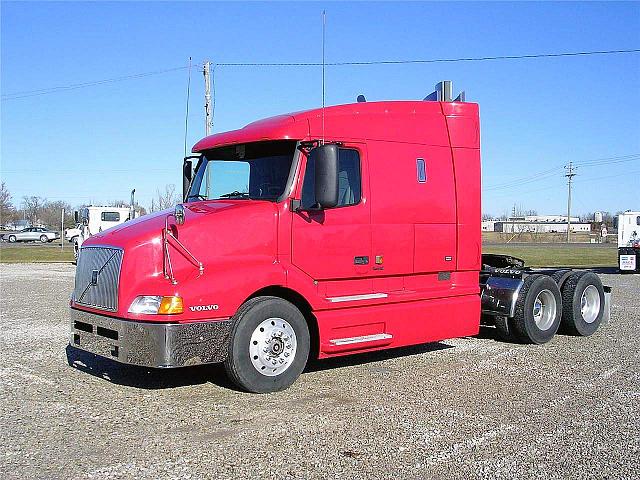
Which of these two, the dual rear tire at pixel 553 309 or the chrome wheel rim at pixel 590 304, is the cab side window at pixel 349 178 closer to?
the dual rear tire at pixel 553 309

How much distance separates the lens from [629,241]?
25.9m

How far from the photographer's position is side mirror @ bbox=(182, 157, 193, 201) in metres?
8.17

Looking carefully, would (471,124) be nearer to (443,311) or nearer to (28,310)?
(443,311)

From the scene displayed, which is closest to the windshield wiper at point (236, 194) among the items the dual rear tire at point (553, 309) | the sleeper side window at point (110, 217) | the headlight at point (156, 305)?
the headlight at point (156, 305)

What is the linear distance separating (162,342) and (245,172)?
7.24 feet

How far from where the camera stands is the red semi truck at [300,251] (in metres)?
6.37

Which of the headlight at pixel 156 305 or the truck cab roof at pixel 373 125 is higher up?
the truck cab roof at pixel 373 125

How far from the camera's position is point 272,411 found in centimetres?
614

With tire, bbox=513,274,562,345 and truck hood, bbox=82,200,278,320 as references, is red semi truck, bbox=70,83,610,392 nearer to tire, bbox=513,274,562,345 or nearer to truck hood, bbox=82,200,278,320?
truck hood, bbox=82,200,278,320

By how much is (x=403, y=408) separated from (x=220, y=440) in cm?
181

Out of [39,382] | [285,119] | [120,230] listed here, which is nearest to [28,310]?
[39,382]

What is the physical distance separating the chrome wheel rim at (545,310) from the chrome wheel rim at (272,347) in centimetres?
469

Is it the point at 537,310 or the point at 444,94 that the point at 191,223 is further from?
the point at 537,310

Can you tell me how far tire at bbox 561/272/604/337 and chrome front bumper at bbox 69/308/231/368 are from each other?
6.15m
